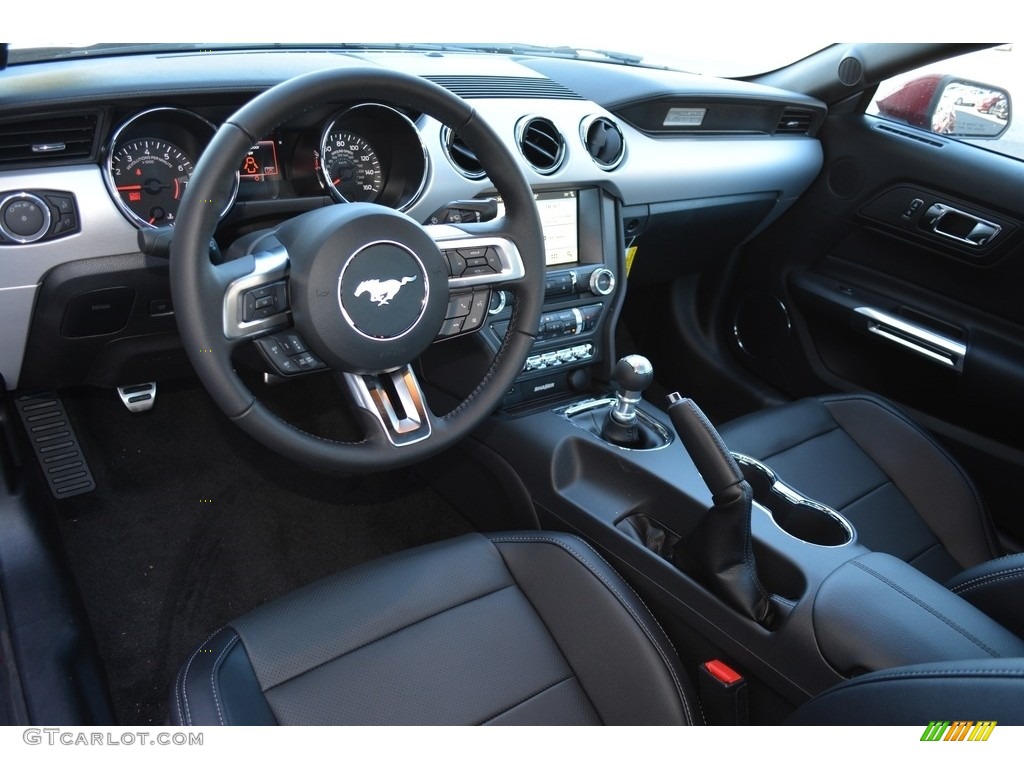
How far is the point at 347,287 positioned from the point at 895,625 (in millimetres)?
937

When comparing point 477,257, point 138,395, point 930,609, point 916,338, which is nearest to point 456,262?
point 477,257

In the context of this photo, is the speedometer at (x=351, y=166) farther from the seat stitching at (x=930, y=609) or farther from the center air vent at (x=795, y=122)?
the center air vent at (x=795, y=122)

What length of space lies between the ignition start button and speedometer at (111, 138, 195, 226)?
0.13 meters

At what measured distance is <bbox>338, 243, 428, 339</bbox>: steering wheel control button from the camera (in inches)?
48.0

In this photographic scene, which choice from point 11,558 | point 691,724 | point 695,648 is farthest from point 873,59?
point 11,558

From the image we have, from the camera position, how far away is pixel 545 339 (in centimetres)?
196

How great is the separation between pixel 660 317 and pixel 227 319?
1.94 meters

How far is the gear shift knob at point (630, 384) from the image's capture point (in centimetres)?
→ 172

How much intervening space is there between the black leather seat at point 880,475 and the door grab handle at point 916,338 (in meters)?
0.34

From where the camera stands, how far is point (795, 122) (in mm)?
2543

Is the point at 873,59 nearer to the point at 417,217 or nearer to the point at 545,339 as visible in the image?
the point at 545,339

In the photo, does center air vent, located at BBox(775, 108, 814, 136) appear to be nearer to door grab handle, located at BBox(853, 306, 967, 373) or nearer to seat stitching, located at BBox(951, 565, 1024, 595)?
door grab handle, located at BBox(853, 306, 967, 373)

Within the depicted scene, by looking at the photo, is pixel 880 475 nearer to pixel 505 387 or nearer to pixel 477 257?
pixel 505 387

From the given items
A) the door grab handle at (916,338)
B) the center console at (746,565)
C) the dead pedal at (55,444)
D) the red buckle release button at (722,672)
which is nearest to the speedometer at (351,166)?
the center console at (746,565)
